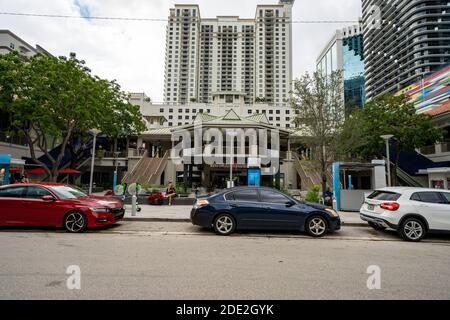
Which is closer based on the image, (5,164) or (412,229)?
(412,229)

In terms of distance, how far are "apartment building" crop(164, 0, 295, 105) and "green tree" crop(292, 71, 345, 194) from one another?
111 meters

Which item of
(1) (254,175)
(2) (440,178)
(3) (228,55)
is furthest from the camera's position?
(3) (228,55)

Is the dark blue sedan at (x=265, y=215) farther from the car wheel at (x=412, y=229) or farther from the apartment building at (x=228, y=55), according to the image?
the apartment building at (x=228, y=55)

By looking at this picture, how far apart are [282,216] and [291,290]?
13.1 ft

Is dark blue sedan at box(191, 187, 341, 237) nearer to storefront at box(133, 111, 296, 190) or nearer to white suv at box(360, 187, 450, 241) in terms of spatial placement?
white suv at box(360, 187, 450, 241)

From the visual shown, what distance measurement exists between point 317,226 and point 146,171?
22.5 meters

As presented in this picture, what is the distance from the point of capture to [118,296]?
323cm

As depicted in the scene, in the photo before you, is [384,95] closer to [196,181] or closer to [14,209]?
[196,181]

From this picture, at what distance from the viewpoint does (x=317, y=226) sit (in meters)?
7.52

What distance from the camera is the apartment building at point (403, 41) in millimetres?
77375

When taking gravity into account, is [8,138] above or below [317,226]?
above

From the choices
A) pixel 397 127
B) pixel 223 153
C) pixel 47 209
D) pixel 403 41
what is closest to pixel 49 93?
pixel 47 209

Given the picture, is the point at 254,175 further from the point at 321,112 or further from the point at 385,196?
the point at 385,196

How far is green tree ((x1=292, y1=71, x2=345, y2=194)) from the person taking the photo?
1271cm
